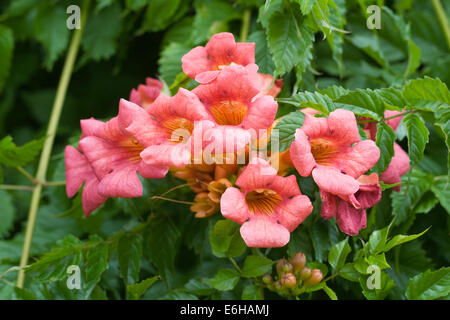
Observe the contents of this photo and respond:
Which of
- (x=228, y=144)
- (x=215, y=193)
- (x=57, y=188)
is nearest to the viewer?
(x=228, y=144)

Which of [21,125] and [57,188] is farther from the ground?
[21,125]

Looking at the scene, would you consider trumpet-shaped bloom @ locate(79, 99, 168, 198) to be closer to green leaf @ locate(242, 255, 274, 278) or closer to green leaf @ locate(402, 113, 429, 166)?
green leaf @ locate(242, 255, 274, 278)

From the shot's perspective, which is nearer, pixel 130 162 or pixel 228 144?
pixel 228 144

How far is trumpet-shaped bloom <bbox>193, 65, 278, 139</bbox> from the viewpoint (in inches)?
34.5

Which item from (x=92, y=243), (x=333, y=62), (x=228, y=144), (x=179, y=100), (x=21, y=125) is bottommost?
(x=92, y=243)

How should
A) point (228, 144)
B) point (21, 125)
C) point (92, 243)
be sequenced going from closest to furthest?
point (228, 144) → point (92, 243) → point (21, 125)

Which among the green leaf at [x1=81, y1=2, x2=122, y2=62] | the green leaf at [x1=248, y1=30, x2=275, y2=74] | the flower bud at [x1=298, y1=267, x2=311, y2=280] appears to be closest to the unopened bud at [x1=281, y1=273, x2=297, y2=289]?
the flower bud at [x1=298, y1=267, x2=311, y2=280]

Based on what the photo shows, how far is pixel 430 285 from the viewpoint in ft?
3.41

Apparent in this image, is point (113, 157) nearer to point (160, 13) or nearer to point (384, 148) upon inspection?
point (384, 148)

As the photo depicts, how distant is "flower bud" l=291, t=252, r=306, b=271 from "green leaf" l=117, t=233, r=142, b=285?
394mm

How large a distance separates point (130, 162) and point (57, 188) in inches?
29.0
